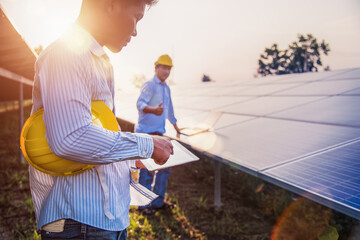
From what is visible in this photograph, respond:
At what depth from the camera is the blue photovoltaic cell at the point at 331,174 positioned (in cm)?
163

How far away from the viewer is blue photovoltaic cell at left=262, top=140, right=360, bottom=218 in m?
1.63

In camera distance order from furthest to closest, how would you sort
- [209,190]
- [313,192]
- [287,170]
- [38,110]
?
[209,190] < [287,170] < [313,192] < [38,110]

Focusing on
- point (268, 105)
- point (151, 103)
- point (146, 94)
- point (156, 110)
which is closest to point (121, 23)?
point (156, 110)

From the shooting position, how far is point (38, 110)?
100 cm

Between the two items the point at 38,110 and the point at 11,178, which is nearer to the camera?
the point at 38,110

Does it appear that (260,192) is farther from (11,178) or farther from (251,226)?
(11,178)

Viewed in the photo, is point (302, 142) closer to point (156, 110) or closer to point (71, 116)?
point (156, 110)

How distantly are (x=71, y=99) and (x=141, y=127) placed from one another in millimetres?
2968

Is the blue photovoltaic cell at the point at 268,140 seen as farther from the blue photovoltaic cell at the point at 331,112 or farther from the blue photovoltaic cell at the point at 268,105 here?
the blue photovoltaic cell at the point at 268,105

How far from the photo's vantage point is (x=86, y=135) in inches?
33.4

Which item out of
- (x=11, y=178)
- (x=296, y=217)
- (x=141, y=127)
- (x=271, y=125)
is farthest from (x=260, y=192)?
(x=11, y=178)

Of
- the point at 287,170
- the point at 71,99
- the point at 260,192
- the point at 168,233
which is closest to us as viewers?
the point at 71,99

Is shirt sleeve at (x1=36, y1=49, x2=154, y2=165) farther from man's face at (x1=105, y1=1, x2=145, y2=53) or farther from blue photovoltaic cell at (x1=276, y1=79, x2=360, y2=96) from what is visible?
blue photovoltaic cell at (x1=276, y1=79, x2=360, y2=96)

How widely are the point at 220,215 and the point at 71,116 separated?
3552 millimetres
